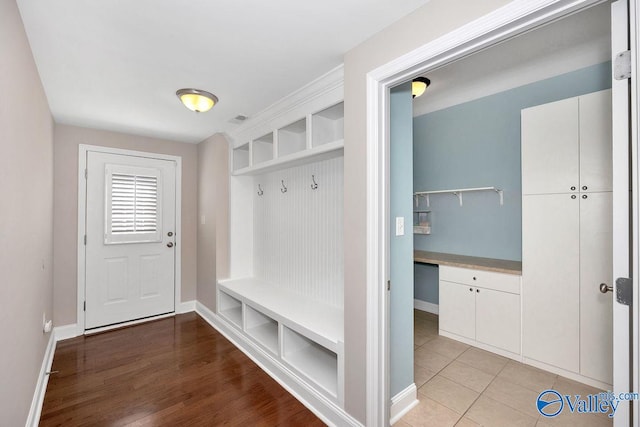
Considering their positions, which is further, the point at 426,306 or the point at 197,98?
the point at 426,306

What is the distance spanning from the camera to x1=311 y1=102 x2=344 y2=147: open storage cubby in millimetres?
2334

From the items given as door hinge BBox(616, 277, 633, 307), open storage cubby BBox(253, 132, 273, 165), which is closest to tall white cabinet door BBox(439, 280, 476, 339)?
door hinge BBox(616, 277, 633, 307)

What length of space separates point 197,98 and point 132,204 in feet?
6.65

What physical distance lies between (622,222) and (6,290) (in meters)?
2.51

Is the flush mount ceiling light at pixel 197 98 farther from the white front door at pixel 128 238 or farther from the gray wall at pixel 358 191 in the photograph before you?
the white front door at pixel 128 238

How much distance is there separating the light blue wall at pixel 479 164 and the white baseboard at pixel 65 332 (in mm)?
4191

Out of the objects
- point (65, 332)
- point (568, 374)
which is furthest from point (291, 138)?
point (65, 332)

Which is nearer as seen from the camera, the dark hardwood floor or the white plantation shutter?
the dark hardwood floor

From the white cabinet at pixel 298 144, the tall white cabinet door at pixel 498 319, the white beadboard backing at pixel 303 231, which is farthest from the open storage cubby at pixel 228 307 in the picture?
the tall white cabinet door at pixel 498 319

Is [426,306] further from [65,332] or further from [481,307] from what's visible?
[65,332]

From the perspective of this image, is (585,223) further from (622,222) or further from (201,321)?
(201,321)

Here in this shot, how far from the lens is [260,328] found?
302 cm

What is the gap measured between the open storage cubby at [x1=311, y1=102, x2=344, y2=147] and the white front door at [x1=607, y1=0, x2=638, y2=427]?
1.54 meters

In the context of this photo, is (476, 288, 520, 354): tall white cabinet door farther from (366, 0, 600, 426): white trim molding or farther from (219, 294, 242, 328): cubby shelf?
(219, 294, 242, 328): cubby shelf
